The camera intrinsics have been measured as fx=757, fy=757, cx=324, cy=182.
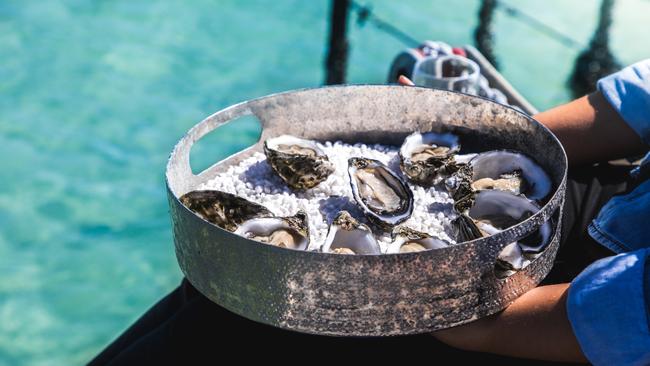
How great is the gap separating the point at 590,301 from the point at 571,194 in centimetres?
43

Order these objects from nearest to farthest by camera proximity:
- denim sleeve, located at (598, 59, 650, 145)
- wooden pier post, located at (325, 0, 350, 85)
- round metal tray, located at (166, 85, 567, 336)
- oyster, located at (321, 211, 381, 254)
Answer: round metal tray, located at (166, 85, 567, 336) → oyster, located at (321, 211, 381, 254) → denim sleeve, located at (598, 59, 650, 145) → wooden pier post, located at (325, 0, 350, 85)

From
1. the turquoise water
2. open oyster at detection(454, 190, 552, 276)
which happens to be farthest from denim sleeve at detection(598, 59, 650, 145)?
the turquoise water

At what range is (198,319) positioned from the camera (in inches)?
47.9

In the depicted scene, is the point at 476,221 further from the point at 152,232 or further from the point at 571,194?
the point at 152,232

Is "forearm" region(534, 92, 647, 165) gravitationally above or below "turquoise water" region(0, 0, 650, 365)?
above

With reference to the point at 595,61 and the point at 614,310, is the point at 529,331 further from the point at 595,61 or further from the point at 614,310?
the point at 595,61

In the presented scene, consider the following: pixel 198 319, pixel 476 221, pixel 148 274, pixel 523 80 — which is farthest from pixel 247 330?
pixel 523 80

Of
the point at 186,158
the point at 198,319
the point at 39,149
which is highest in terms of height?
the point at 186,158

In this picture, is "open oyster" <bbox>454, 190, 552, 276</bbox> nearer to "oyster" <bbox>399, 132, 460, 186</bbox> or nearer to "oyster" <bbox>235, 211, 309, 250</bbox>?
"oyster" <bbox>399, 132, 460, 186</bbox>

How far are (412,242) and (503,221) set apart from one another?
7.0 inches

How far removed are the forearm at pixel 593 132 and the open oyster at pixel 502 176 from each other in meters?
0.27

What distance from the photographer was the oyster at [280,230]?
1.11 m

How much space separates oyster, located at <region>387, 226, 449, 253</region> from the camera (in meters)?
1.10

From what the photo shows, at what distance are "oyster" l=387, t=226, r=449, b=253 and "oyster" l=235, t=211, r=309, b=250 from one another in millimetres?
131
